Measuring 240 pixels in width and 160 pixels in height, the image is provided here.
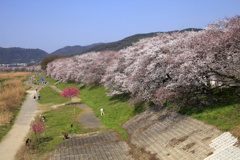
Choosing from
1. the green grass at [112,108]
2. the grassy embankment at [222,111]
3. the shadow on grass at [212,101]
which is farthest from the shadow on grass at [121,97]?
the grassy embankment at [222,111]

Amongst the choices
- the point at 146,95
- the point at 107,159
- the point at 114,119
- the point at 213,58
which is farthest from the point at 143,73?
the point at 107,159

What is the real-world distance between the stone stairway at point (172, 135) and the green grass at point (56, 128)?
7.49 metres

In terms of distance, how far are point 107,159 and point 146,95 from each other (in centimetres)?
1215

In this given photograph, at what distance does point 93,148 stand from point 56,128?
11.4 metres

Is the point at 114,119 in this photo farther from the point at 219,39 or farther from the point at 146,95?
the point at 219,39

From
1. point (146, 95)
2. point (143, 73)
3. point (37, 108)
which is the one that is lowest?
point (37, 108)

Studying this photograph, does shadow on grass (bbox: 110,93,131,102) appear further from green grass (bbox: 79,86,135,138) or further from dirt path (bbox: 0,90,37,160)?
dirt path (bbox: 0,90,37,160)

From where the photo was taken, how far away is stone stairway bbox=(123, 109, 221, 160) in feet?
69.4

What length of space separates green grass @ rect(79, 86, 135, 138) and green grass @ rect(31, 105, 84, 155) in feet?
11.2

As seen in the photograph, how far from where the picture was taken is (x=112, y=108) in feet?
143

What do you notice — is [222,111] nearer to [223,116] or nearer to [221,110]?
[221,110]

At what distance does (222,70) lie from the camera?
26.5 metres

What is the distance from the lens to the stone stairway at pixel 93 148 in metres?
25.2

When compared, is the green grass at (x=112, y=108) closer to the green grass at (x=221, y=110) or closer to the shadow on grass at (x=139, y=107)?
the shadow on grass at (x=139, y=107)
